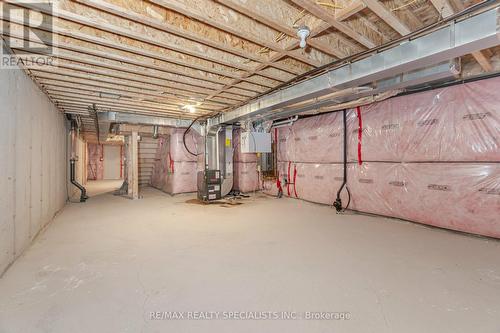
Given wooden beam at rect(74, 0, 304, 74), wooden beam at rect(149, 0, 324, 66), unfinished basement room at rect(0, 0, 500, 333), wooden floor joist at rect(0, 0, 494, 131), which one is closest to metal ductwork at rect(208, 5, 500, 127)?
unfinished basement room at rect(0, 0, 500, 333)

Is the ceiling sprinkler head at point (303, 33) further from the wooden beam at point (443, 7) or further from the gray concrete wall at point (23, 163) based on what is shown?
the gray concrete wall at point (23, 163)

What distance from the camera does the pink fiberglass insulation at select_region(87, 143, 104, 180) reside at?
11219mm

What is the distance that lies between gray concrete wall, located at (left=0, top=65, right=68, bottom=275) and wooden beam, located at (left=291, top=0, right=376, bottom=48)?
2.63 m

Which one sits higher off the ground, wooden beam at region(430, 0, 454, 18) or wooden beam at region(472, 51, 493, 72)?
wooden beam at region(430, 0, 454, 18)

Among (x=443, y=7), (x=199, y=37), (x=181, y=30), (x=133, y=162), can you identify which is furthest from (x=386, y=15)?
(x=133, y=162)

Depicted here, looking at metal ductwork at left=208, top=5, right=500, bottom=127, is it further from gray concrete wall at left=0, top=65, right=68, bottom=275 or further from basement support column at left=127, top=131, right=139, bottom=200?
basement support column at left=127, top=131, right=139, bottom=200

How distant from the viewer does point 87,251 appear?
2.51m

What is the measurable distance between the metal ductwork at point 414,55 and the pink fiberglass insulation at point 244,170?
341 cm

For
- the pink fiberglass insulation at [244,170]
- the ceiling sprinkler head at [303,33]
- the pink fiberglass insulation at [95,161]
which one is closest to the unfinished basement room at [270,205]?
the ceiling sprinkler head at [303,33]

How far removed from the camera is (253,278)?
6.37 ft

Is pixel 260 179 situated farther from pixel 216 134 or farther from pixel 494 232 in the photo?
pixel 494 232

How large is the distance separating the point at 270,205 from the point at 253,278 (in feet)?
10.2

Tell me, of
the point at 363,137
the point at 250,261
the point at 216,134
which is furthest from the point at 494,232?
the point at 216,134

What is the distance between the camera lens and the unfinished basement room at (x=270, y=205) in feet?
5.29
